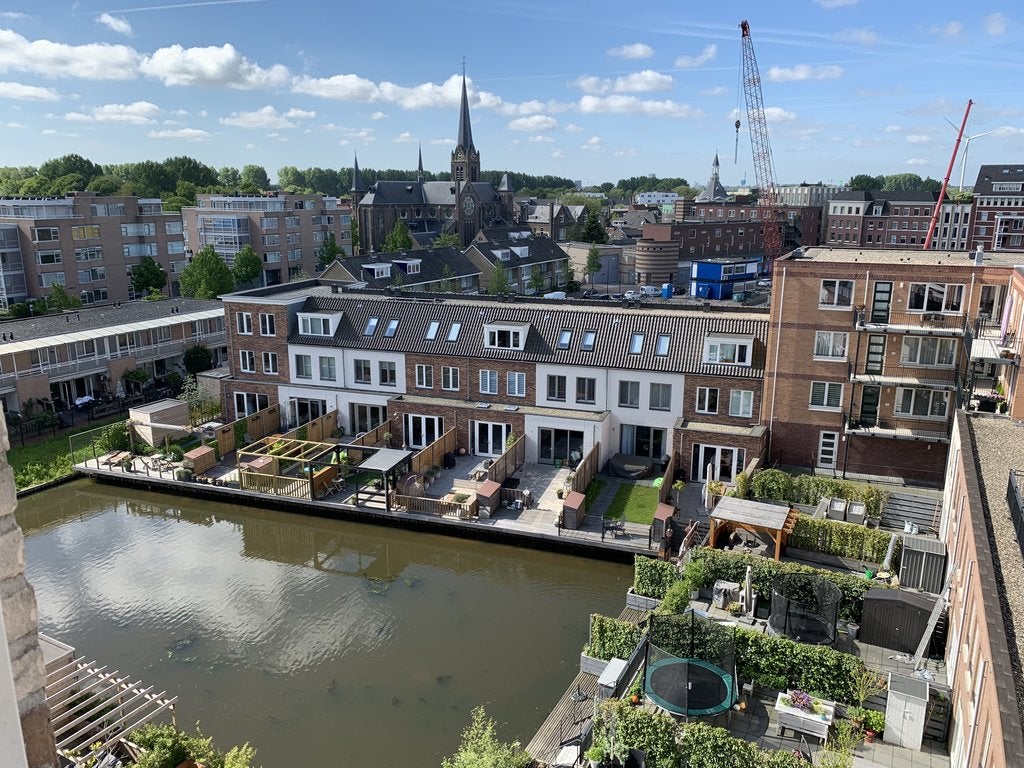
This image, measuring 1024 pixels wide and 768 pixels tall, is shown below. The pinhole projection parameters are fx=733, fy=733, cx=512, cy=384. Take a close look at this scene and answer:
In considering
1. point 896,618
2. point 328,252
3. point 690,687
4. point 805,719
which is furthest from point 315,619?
point 328,252

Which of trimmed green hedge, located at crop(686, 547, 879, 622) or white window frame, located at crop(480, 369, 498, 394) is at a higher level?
white window frame, located at crop(480, 369, 498, 394)

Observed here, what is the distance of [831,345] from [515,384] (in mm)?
12264

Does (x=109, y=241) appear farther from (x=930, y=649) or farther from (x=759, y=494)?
(x=930, y=649)

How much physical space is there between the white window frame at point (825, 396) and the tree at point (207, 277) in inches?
1739

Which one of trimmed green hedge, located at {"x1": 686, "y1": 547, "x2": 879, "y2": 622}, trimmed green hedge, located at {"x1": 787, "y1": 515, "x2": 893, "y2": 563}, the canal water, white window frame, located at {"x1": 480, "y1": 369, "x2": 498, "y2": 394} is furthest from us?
white window frame, located at {"x1": 480, "y1": 369, "x2": 498, "y2": 394}

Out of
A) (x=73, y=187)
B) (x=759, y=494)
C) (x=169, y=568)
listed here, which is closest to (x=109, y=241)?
(x=73, y=187)

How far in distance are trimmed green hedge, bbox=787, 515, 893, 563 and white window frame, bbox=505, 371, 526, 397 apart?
498 inches

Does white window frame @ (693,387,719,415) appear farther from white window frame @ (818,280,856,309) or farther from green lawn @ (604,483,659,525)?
white window frame @ (818,280,856,309)

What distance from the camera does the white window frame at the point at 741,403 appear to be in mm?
27875

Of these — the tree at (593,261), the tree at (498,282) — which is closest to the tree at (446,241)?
the tree at (593,261)

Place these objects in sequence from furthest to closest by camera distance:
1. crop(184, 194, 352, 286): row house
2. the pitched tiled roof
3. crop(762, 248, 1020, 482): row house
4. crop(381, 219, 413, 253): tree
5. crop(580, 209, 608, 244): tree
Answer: crop(580, 209, 608, 244): tree < crop(381, 219, 413, 253): tree < crop(184, 194, 352, 286): row house < the pitched tiled roof < crop(762, 248, 1020, 482): row house

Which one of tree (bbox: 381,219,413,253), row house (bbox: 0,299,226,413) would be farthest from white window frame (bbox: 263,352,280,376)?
tree (bbox: 381,219,413,253)

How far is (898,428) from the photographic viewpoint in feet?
85.2

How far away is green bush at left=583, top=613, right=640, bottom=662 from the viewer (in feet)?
53.3
